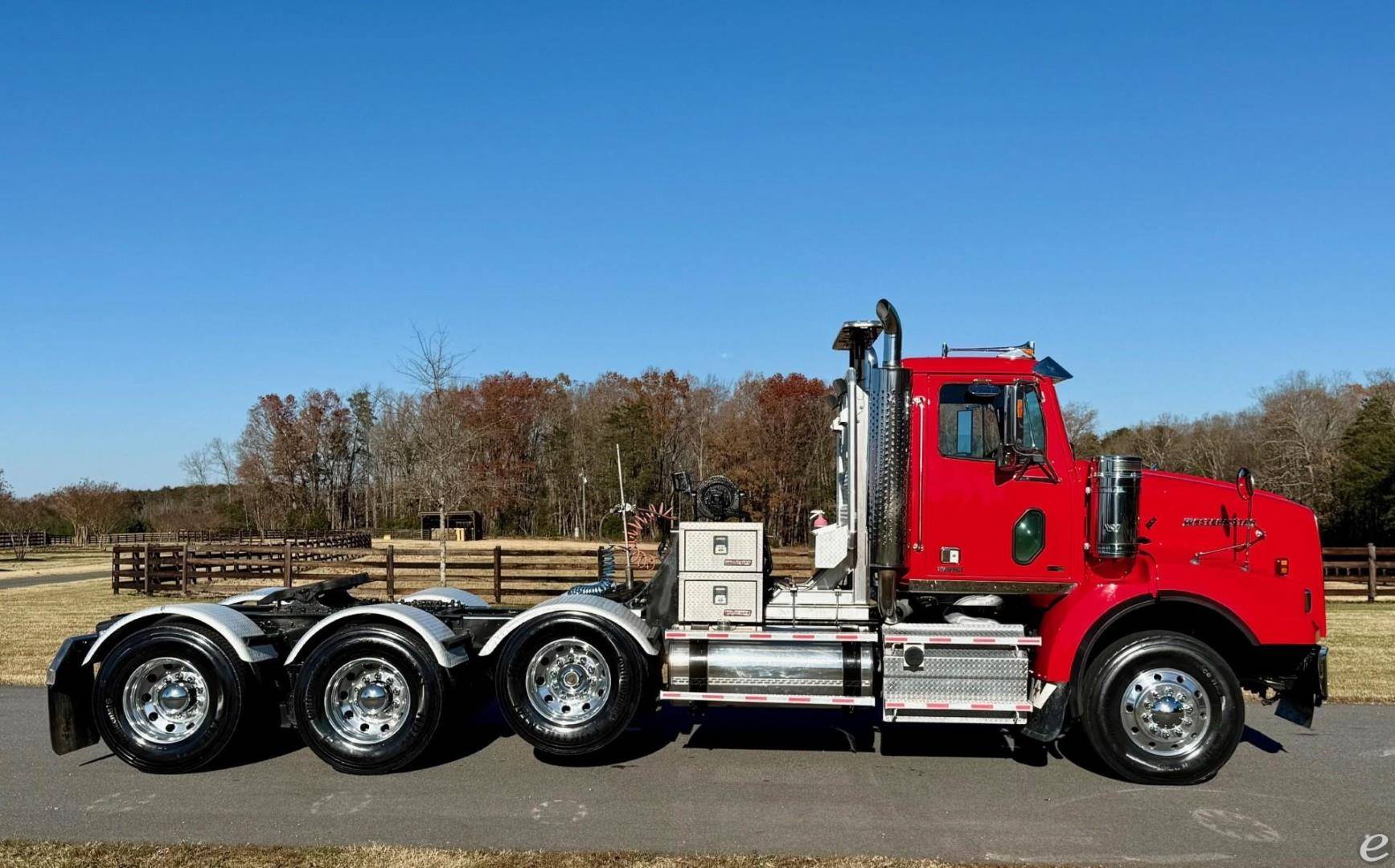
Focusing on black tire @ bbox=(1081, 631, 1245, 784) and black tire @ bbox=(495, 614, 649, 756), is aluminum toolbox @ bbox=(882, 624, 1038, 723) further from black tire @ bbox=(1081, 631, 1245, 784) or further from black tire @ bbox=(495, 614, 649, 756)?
black tire @ bbox=(495, 614, 649, 756)

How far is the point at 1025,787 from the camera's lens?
21.9 feet

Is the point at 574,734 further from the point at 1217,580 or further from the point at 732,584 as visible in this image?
the point at 1217,580

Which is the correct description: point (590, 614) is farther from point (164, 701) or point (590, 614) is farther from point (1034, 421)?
point (1034, 421)

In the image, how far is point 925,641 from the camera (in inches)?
274

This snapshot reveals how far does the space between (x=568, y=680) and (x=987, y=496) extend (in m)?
3.51

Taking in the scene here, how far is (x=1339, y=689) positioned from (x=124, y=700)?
11.6 metres

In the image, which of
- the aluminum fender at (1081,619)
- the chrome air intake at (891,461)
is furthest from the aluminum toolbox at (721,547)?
the aluminum fender at (1081,619)

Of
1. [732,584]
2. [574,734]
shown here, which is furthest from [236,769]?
[732,584]

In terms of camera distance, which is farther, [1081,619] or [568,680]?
[568,680]

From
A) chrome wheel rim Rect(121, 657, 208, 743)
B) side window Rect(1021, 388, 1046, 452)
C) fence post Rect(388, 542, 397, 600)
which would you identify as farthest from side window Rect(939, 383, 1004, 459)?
fence post Rect(388, 542, 397, 600)

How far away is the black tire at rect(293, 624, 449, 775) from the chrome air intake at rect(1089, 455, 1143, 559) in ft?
16.4

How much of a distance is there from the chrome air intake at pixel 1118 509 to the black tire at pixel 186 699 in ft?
21.3

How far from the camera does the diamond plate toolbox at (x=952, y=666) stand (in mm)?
6891

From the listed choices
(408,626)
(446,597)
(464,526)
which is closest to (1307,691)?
(408,626)
